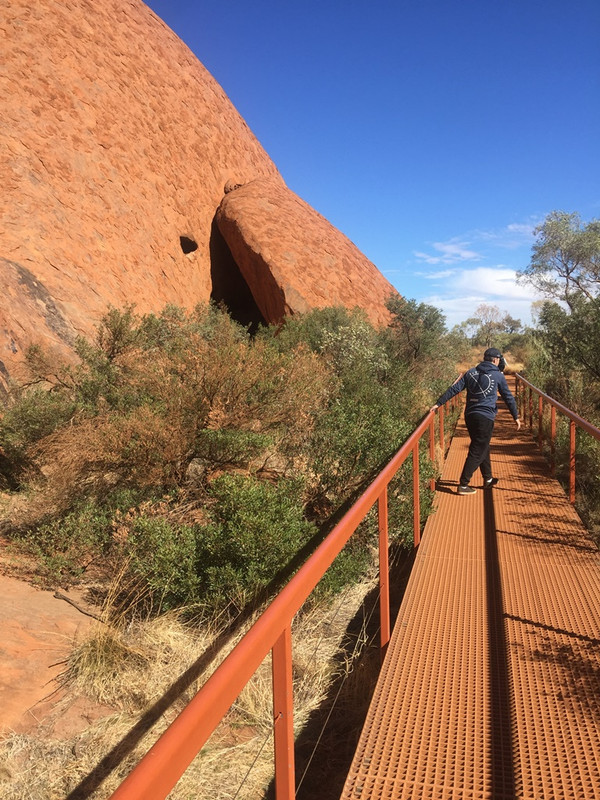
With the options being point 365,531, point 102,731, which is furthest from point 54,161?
point 102,731

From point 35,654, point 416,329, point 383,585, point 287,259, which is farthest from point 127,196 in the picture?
point 383,585

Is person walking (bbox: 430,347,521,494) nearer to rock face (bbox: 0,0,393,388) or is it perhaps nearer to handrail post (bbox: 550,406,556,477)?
handrail post (bbox: 550,406,556,477)

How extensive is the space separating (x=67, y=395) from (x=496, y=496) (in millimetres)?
7165

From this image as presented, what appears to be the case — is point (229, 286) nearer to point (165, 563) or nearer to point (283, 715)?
point (165, 563)

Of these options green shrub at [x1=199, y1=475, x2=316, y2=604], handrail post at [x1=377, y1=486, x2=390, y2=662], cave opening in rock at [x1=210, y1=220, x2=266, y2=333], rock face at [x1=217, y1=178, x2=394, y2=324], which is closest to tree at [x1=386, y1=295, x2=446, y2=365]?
rock face at [x1=217, y1=178, x2=394, y2=324]

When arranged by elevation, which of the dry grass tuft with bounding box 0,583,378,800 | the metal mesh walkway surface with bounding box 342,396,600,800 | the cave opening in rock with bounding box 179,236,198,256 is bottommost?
the dry grass tuft with bounding box 0,583,378,800

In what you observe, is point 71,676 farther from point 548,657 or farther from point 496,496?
point 496,496

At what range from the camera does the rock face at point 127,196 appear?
14812mm

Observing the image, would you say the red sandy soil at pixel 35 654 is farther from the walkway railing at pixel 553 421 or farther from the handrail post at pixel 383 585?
the walkway railing at pixel 553 421

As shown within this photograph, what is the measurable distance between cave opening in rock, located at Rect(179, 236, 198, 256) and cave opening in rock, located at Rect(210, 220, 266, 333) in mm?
1086

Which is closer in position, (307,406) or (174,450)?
(174,450)

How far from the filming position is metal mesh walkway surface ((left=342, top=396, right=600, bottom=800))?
7.67 ft

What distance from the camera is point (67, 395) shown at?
9.43 m

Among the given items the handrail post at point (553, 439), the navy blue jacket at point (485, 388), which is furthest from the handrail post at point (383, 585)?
the handrail post at point (553, 439)
